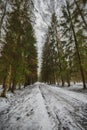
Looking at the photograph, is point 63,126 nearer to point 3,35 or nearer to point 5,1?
point 3,35

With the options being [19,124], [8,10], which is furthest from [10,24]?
[19,124]

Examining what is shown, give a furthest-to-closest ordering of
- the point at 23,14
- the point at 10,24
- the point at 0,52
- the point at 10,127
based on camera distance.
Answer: the point at 23,14
the point at 10,24
the point at 0,52
the point at 10,127

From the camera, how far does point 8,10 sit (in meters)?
11.8

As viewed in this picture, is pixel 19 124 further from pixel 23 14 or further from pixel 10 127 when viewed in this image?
pixel 23 14

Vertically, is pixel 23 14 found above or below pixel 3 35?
above

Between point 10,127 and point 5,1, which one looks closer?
point 10,127

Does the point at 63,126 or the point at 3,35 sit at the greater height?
the point at 3,35

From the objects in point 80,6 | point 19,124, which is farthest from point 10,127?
point 80,6

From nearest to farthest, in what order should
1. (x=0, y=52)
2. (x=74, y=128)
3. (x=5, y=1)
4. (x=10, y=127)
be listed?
(x=74, y=128) < (x=10, y=127) < (x=0, y=52) < (x=5, y=1)

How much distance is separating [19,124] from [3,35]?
8.37 m

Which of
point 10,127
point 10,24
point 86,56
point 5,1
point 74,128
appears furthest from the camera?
point 86,56

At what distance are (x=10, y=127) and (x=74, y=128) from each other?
2041 millimetres

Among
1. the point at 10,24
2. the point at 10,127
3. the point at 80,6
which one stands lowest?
the point at 10,127

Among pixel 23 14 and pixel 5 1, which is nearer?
pixel 5 1
